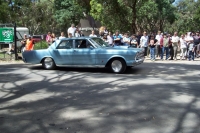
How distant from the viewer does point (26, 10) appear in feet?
150

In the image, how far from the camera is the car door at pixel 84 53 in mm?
11594

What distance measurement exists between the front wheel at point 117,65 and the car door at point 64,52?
1.85 metres

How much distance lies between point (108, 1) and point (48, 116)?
17.8 m

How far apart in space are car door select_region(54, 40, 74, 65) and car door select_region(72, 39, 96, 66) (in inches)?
9.2

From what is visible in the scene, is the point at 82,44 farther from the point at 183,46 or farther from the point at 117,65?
the point at 183,46

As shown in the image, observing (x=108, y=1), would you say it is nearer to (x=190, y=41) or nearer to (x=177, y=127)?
(x=190, y=41)

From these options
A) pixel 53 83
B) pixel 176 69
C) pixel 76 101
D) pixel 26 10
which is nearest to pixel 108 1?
pixel 176 69

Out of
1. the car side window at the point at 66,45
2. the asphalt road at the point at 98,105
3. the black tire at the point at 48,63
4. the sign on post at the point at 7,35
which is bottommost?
the asphalt road at the point at 98,105

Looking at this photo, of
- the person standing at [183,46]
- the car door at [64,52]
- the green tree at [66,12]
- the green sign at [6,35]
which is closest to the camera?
the car door at [64,52]

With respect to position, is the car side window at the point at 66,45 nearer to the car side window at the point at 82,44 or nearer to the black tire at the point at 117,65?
the car side window at the point at 82,44

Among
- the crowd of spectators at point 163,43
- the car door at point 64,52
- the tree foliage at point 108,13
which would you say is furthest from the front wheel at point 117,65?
the tree foliage at point 108,13

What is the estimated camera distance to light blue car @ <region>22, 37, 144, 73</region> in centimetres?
1121

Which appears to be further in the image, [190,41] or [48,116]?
[190,41]

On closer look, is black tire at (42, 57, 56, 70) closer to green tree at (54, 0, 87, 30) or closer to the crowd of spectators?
the crowd of spectators
